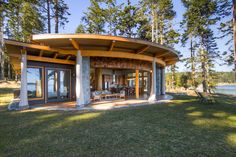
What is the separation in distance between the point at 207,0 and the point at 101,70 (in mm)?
13671

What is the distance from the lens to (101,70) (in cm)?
1226

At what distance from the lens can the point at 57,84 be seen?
905 centimetres

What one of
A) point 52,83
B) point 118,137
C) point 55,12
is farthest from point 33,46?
point 55,12

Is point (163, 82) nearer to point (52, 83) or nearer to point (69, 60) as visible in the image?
point (69, 60)

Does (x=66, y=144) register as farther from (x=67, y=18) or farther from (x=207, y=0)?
(x=207, y=0)

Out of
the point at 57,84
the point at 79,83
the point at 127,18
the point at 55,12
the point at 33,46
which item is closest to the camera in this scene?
the point at 33,46

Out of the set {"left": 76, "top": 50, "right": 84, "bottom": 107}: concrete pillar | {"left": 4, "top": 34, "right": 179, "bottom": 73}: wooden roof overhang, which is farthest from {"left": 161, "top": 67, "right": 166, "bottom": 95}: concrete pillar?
{"left": 76, "top": 50, "right": 84, "bottom": 107}: concrete pillar

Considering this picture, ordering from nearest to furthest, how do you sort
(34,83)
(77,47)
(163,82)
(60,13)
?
(77,47) < (34,83) < (163,82) < (60,13)

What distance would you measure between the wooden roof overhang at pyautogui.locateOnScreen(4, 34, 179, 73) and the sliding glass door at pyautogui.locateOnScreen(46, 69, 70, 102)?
2.31ft

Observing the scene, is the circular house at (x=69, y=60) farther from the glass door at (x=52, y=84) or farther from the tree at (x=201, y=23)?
the tree at (x=201, y=23)

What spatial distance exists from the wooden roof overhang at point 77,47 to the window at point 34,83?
70cm

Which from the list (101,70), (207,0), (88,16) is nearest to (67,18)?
(88,16)

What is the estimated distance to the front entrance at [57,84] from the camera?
344 inches

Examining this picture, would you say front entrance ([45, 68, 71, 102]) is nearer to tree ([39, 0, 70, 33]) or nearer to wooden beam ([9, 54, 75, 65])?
wooden beam ([9, 54, 75, 65])
